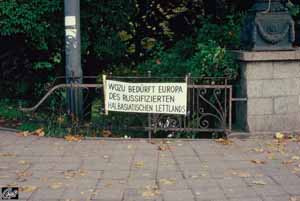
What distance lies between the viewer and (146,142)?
7453mm

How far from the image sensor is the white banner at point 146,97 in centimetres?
748

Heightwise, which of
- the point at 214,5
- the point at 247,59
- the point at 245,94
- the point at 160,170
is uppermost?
the point at 214,5

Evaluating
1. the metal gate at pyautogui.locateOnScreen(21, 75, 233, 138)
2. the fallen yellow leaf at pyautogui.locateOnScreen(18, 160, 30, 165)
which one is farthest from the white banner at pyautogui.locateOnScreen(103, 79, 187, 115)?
the fallen yellow leaf at pyautogui.locateOnScreen(18, 160, 30, 165)

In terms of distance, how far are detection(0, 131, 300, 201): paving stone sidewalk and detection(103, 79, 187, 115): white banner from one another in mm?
561

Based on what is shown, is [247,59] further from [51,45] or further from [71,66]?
[51,45]

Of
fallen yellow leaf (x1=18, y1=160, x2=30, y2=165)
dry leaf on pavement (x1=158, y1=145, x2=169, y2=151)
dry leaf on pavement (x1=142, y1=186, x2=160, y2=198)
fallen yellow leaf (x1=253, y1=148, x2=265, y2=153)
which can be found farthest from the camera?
dry leaf on pavement (x1=158, y1=145, x2=169, y2=151)

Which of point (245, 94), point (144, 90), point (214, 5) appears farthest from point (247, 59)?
point (214, 5)

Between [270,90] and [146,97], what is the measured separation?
2069 mm

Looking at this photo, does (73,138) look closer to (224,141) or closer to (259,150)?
(224,141)

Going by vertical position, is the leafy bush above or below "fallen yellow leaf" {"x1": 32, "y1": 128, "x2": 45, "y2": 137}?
above

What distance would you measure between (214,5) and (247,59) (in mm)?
4380

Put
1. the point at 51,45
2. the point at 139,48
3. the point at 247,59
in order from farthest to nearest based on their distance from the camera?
the point at 139,48 < the point at 51,45 < the point at 247,59

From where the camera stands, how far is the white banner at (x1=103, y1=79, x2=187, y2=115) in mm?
7480

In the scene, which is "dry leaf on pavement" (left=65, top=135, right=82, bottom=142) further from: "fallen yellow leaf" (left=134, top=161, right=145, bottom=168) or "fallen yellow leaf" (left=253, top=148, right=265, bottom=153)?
"fallen yellow leaf" (left=253, top=148, right=265, bottom=153)
